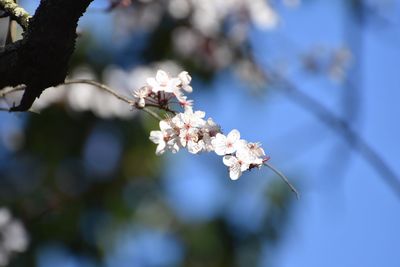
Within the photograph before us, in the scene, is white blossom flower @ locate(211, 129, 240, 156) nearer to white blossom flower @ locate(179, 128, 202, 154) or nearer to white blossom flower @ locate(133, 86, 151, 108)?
white blossom flower @ locate(179, 128, 202, 154)

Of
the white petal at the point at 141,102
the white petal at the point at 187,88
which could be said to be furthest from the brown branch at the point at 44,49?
the white petal at the point at 187,88

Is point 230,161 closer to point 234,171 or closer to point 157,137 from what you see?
point 234,171

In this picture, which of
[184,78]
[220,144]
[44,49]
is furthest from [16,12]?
[220,144]

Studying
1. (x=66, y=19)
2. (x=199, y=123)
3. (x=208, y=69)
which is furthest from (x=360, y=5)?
(x=66, y=19)

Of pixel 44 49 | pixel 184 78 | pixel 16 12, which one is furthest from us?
pixel 184 78

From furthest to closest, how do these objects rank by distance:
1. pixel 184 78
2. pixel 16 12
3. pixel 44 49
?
1. pixel 184 78
2. pixel 16 12
3. pixel 44 49

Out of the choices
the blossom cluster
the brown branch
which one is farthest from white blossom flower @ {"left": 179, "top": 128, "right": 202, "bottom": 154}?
the brown branch
